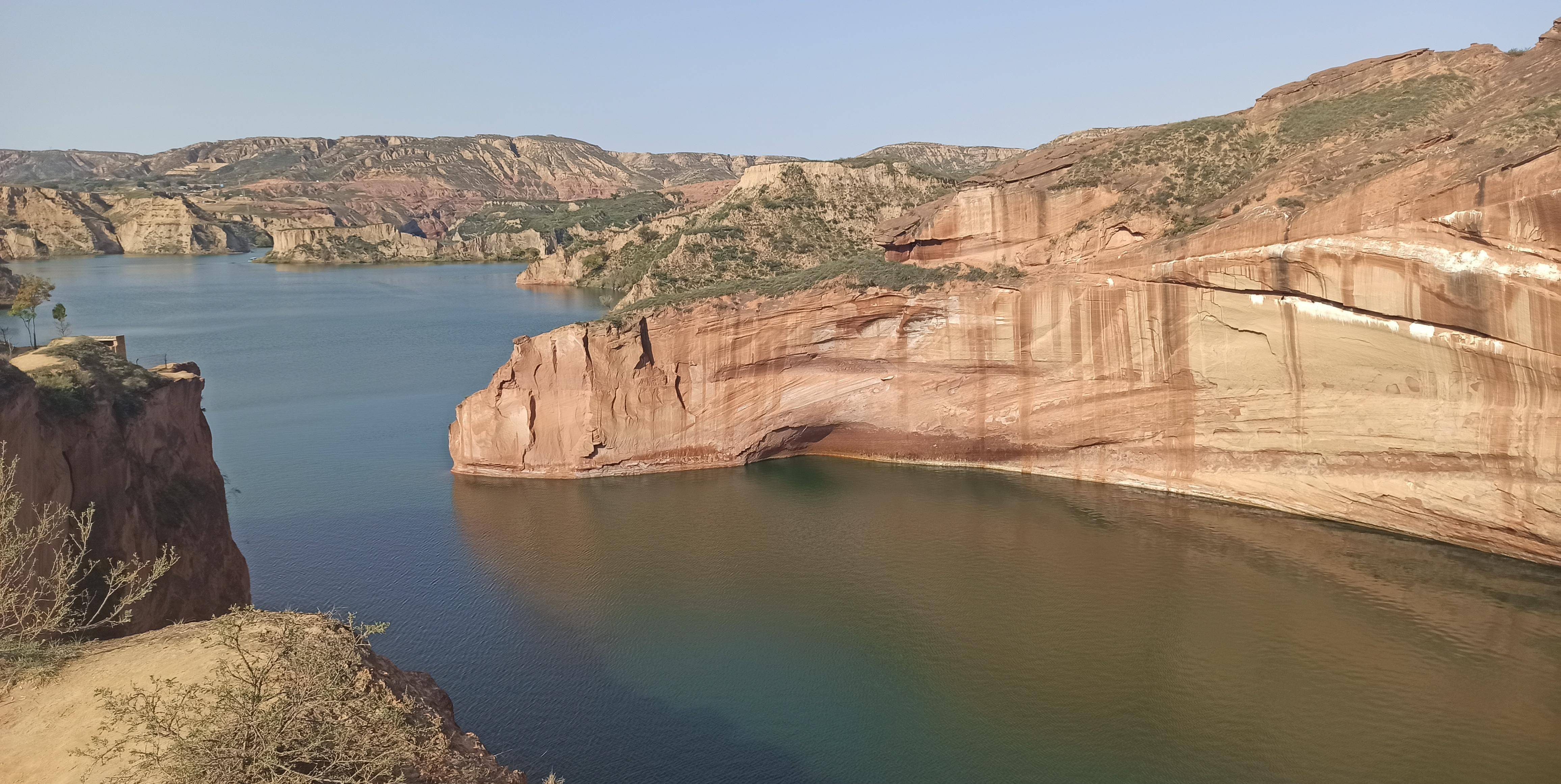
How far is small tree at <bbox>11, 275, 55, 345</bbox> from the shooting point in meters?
36.3

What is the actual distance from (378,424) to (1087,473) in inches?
982

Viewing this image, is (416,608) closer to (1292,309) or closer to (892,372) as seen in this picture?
(892,372)

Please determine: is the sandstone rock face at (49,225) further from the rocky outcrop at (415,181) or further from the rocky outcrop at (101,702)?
the rocky outcrop at (101,702)

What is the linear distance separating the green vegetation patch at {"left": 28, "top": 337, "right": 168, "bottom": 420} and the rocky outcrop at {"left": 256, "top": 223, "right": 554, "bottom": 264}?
339 feet

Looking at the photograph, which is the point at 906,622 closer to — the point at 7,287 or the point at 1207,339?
the point at 1207,339

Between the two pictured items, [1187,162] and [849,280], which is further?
[849,280]

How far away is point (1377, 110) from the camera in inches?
1078

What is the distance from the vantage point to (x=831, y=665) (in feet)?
59.3

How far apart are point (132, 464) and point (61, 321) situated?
34595 mm

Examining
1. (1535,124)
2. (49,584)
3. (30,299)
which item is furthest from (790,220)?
(49,584)

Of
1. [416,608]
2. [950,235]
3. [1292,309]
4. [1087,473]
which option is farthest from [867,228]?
[416,608]

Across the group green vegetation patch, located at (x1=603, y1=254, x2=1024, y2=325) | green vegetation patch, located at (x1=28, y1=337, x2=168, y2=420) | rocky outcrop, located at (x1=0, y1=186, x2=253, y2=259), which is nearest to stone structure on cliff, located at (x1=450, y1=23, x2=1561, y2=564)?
green vegetation patch, located at (x1=603, y1=254, x2=1024, y2=325)

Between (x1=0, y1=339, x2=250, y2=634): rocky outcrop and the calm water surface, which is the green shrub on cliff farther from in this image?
the calm water surface

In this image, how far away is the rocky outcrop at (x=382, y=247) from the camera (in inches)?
4675
